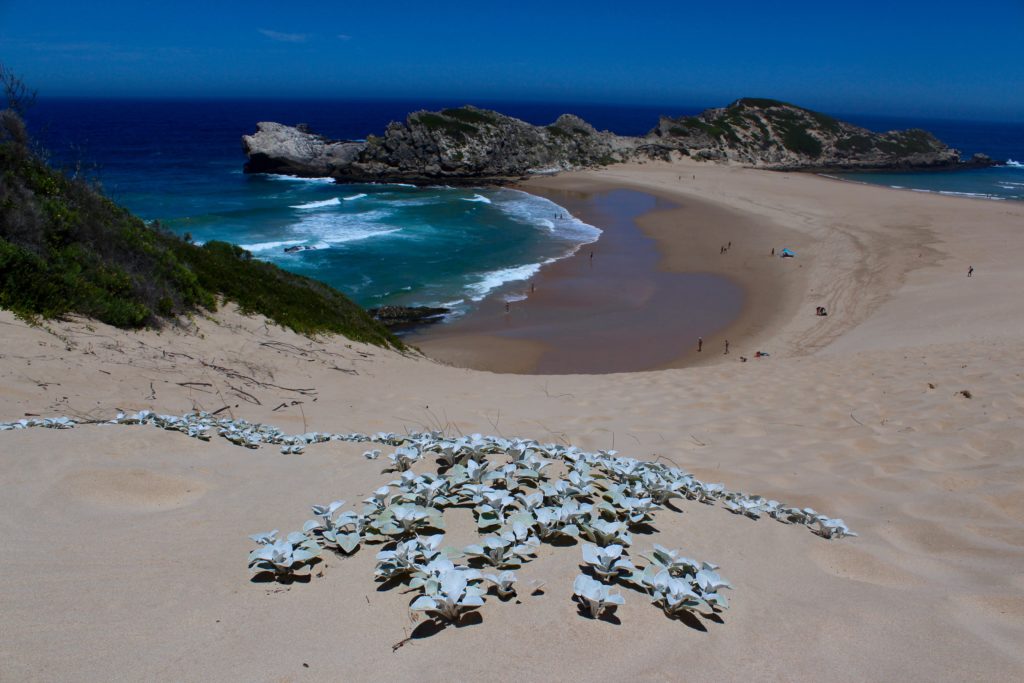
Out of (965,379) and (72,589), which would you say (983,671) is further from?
(965,379)

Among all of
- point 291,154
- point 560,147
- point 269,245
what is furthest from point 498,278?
point 560,147

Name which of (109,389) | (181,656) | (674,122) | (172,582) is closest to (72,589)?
(172,582)

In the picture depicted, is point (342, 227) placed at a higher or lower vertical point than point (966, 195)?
lower

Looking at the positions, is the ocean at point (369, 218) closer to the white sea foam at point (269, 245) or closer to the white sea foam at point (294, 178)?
the white sea foam at point (269, 245)

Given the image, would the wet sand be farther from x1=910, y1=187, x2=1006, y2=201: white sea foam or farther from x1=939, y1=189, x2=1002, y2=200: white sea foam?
x1=939, y1=189, x2=1002, y2=200: white sea foam

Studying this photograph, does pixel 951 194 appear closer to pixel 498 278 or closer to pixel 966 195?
pixel 966 195

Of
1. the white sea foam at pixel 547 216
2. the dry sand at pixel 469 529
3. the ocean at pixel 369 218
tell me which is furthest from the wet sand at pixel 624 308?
the dry sand at pixel 469 529
